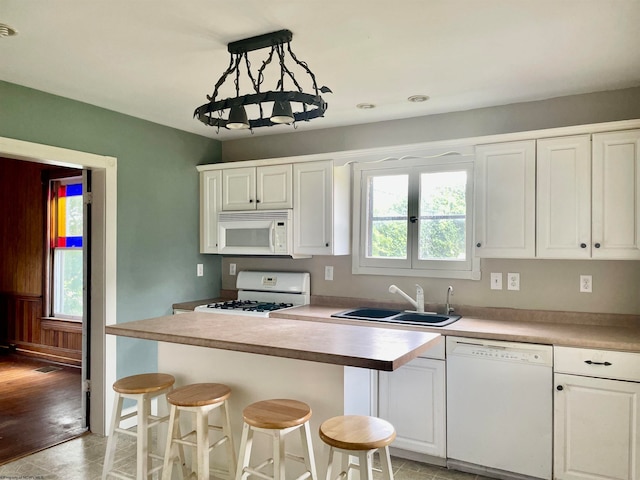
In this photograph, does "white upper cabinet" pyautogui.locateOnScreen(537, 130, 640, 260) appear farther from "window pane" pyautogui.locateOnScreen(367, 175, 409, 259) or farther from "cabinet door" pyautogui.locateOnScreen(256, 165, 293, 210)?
"cabinet door" pyautogui.locateOnScreen(256, 165, 293, 210)

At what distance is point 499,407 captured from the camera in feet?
9.12

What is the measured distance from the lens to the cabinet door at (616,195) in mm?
2736

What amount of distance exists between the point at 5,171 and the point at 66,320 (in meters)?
2.06

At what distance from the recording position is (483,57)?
2520mm

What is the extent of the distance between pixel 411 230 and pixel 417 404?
50.8 inches

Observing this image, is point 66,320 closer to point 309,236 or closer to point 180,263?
point 180,263

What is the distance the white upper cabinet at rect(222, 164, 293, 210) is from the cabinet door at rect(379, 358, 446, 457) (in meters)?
1.62

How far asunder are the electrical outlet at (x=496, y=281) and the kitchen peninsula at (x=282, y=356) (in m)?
1.33

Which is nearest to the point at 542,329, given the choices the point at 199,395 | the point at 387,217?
the point at 387,217

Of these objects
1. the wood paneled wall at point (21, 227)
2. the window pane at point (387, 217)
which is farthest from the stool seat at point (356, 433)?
the wood paneled wall at point (21, 227)

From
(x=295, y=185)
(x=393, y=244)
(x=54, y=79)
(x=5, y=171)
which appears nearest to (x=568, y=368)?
(x=393, y=244)

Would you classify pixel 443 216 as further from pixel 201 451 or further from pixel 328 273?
pixel 201 451

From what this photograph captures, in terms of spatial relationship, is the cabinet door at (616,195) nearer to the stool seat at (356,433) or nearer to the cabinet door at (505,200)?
the cabinet door at (505,200)

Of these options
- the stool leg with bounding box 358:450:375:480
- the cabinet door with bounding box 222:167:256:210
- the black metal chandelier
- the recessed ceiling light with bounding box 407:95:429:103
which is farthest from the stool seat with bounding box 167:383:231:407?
the recessed ceiling light with bounding box 407:95:429:103
